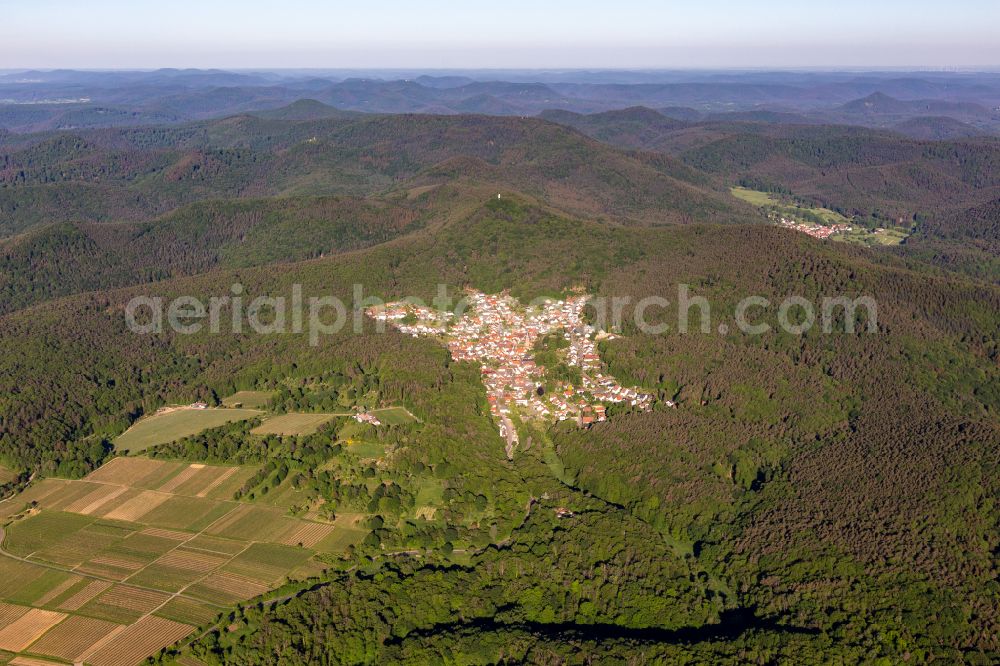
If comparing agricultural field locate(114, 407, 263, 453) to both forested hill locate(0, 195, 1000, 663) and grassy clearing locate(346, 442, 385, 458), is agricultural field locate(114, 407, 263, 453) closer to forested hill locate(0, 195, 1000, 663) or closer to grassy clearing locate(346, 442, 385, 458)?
forested hill locate(0, 195, 1000, 663)

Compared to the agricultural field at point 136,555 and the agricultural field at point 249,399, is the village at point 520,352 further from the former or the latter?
the agricultural field at point 136,555

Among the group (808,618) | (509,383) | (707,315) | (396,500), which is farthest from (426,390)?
(808,618)

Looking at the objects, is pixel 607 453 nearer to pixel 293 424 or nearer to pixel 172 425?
pixel 293 424

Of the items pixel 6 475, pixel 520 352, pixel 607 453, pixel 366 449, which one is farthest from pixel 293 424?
pixel 607 453

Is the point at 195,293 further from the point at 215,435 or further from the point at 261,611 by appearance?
the point at 261,611

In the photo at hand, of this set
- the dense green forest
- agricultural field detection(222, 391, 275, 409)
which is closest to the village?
the dense green forest

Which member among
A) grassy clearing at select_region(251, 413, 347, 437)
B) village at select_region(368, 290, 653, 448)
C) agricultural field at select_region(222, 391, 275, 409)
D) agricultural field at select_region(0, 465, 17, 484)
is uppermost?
village at select_region(368, 290, 653, 448)

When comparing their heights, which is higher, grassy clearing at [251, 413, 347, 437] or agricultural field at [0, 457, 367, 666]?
grassy clearing at [251, 413, 347, 437]
